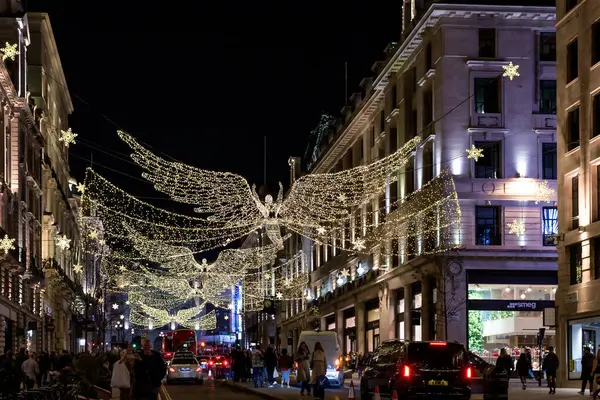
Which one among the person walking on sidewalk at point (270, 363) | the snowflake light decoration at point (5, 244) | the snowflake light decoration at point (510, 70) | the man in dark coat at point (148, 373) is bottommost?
the person walking on sidewalk at point (270, 363)

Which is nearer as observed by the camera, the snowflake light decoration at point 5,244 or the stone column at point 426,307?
the snowflake light decoration at point 5,244

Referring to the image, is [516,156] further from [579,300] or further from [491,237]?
[579,300]

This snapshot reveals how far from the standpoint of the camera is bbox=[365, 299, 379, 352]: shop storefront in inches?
2753

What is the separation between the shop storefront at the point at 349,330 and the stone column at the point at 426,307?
877 inches

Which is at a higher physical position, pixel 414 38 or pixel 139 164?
pixel 414 38

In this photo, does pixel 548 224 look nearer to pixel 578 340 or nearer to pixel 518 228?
pixel 518 228

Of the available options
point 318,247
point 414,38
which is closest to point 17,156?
point 414,38

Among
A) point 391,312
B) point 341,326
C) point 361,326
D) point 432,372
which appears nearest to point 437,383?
point 432,372

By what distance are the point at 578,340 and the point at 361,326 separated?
110 feet

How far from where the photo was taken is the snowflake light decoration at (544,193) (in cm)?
5231

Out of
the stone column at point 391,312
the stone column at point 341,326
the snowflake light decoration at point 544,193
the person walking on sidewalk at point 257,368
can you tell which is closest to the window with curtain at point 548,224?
the snowflake light decoration at point 544,193

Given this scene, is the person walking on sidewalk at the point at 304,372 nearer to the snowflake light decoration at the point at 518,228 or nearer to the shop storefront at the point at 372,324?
the snowflake light decoration at the point at 518,228

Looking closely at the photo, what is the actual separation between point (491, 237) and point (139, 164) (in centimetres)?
2211

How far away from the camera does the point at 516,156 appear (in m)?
→ 52.8
